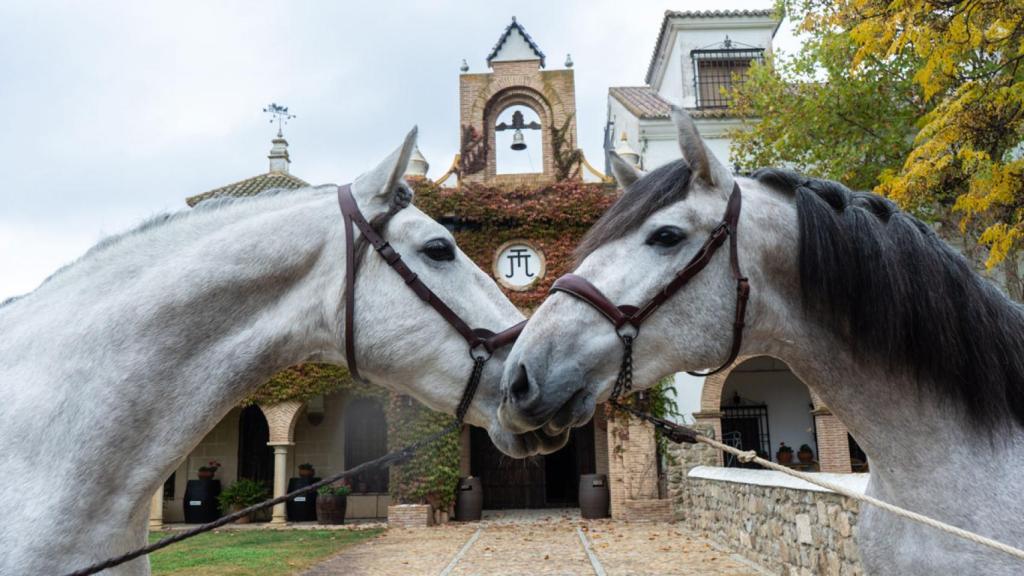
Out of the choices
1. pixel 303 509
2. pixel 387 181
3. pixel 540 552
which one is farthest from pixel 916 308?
pixel 303 509

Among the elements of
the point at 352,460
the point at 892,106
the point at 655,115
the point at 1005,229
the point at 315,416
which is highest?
the point at 655,115

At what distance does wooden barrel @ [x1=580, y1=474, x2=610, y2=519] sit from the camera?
14781mm

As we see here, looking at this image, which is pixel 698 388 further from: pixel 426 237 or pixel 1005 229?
pixel 426 237

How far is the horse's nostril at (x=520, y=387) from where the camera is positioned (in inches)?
71.8

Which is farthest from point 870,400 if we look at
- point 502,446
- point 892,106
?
point 892,106

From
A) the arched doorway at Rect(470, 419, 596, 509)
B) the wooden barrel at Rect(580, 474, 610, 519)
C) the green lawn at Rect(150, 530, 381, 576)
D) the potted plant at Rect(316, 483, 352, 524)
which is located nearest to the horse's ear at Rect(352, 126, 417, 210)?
the green lawn at Rect(150, 530, 381, 576)

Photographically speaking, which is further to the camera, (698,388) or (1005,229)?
(698,388)

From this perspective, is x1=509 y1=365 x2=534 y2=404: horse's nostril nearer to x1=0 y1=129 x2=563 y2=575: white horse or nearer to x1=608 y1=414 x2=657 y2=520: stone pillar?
x1=0 y1=129 x2=563 y2=575: white horse

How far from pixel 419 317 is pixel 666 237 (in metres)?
0.73

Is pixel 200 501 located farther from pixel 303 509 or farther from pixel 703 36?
pixel 703 36

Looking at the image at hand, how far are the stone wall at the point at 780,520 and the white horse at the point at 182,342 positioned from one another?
3799 mm

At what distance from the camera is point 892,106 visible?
1203 cm

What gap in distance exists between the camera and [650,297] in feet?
6.39

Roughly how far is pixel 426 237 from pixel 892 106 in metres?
12.3
